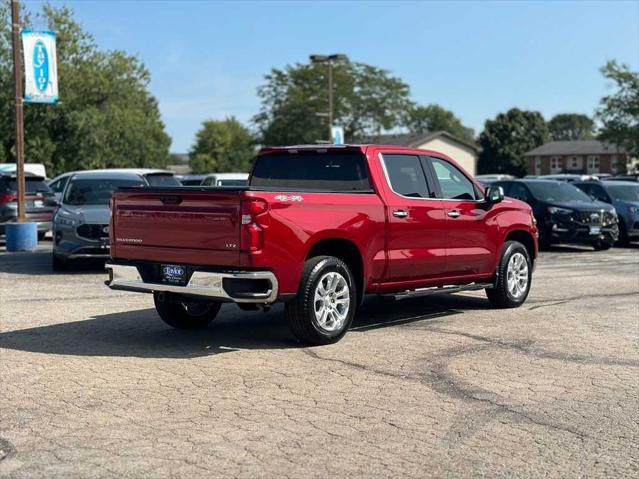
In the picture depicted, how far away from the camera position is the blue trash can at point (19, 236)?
61.5 feet

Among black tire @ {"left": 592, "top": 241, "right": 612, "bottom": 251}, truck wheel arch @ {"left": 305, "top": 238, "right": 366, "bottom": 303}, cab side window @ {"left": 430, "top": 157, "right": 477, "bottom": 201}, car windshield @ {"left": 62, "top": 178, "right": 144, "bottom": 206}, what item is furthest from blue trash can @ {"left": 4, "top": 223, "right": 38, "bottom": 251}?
black tire @ {"left": 592, "top": 241, "right": 612, "bottom": 251}

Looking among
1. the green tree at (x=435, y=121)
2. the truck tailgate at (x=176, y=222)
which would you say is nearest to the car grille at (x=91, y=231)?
the truck tailgate at (x=176, y=222)

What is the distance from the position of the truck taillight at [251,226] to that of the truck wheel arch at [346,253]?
710 millimetres

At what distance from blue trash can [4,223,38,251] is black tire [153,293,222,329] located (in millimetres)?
10853

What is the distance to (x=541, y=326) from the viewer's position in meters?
9.13

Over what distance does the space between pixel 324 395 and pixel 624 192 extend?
18.3 metres

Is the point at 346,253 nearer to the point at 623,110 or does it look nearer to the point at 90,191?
the point at 90,191

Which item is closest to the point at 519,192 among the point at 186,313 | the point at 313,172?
the point at 313,172

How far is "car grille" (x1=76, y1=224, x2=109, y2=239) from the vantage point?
45.6 ft

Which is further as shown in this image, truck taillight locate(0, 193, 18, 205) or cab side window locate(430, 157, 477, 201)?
truck taillight locate(0, 193, 18, 205)

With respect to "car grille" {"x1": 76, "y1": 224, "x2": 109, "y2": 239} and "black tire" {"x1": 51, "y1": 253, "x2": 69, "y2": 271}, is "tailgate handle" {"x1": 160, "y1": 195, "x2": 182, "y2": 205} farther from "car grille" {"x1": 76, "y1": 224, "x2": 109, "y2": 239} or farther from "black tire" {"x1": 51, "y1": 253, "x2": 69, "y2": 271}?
"black tire" {"x1": 51, "y1": 253, "x2": 69, "y2": 271}

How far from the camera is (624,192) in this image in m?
22.6

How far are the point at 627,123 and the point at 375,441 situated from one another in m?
56.0

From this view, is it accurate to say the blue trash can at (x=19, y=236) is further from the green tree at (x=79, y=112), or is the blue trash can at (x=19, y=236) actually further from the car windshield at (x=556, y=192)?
the green tree at (x=79, y=112)
